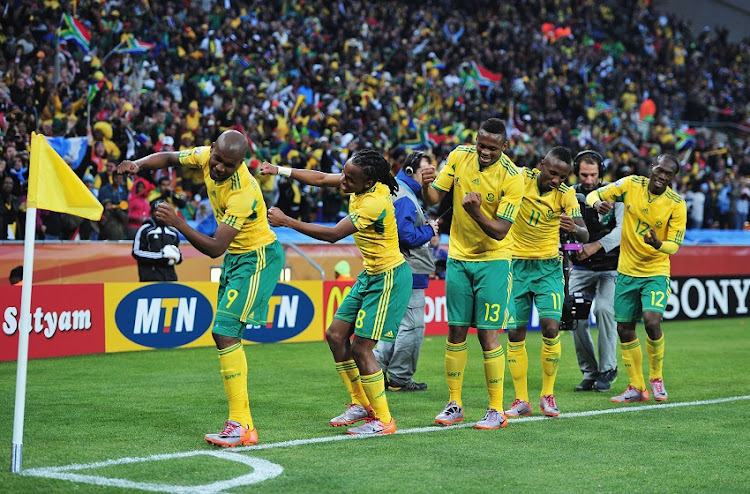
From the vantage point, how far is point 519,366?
8625 millimetres

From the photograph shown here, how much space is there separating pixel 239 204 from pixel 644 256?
14.4 feet

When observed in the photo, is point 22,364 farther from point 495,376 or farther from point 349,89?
point 349,89

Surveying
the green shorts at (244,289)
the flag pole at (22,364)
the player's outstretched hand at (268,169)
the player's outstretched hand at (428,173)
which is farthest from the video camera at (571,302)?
the flag pole at (22,364)

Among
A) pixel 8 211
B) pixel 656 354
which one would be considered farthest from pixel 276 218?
pixel 8 211

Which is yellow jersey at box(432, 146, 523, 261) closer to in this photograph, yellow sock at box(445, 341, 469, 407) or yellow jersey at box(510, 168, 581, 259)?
yellow sock at box(445, 341, 469, 407)

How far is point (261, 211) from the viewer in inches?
282

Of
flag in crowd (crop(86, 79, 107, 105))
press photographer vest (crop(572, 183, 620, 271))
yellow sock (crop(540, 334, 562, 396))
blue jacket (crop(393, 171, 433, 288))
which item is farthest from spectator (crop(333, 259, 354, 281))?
yellow sock (crop(540, 334, 562, 396))

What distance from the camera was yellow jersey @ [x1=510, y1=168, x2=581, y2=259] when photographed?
29.1 ft

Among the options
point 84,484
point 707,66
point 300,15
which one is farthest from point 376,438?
point 707,66

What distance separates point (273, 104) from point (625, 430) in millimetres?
15846

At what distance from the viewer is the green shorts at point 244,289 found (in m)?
6.98

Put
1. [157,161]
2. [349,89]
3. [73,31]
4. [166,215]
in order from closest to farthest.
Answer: [166,215]
[157,161]
[73,31]
[349,89]

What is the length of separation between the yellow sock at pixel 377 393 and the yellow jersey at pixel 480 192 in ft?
4.25

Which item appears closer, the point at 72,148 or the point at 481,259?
the point at 481,259
